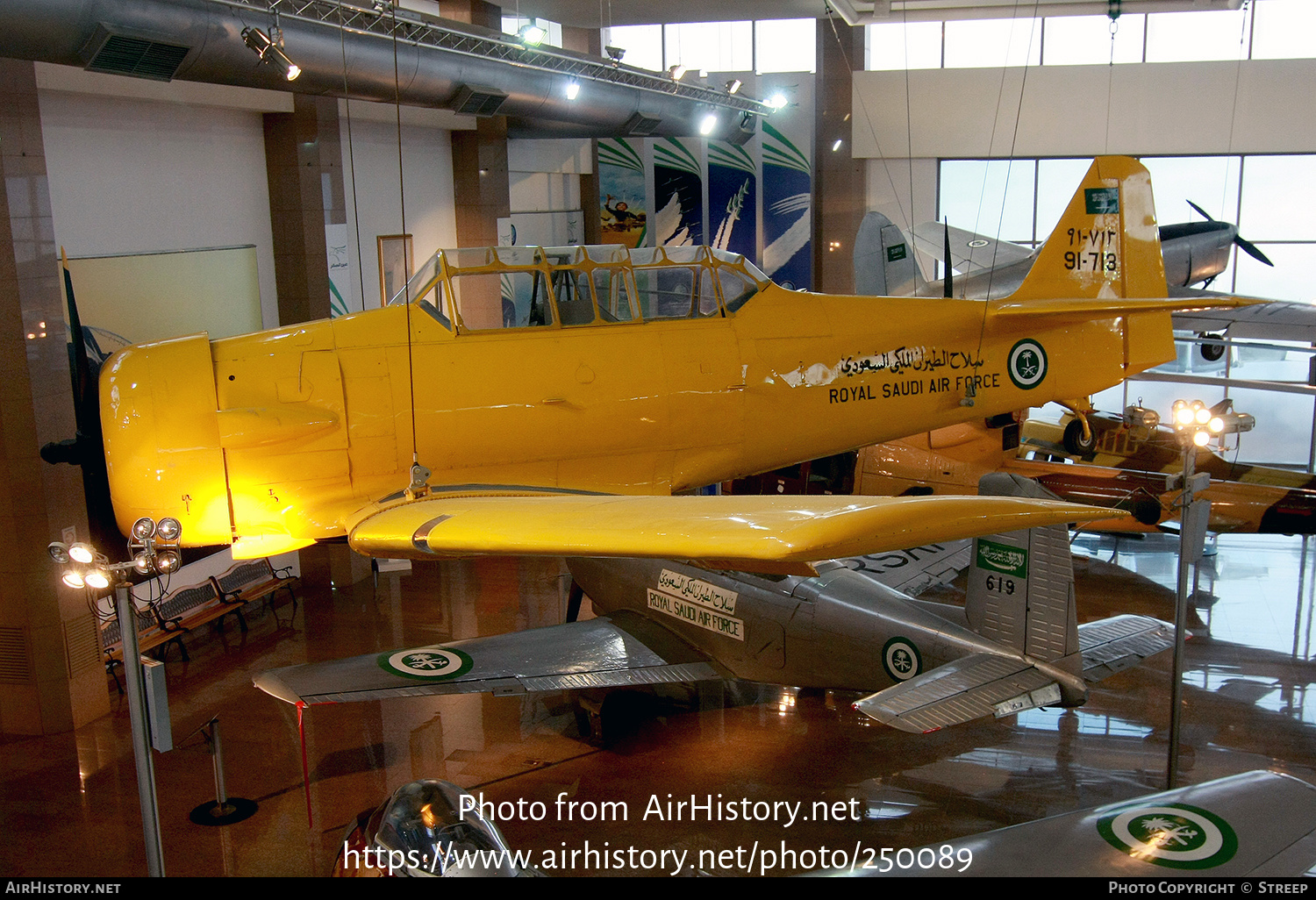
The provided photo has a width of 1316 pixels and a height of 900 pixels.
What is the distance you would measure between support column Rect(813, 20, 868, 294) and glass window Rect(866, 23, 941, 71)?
1.38 feet

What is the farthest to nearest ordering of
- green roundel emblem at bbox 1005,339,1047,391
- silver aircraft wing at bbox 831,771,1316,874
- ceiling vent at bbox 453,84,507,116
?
ceiling vent at bbox 453,84,507,116 → green roundel emblem at bbox 1005,339,1047,391 → silver aircraft wing at bbox 831,771,1316,874

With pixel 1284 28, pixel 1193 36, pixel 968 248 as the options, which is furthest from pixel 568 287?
pixel 1284 28

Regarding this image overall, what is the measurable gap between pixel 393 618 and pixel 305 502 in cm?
327

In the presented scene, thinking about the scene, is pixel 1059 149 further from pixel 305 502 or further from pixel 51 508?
pixel 51 508

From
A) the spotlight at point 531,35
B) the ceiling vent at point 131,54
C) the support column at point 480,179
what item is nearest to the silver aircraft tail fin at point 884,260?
the support column at point 480,179

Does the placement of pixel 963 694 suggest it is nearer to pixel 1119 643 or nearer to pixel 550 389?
pixel 1119 643

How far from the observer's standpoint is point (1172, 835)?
3475mm

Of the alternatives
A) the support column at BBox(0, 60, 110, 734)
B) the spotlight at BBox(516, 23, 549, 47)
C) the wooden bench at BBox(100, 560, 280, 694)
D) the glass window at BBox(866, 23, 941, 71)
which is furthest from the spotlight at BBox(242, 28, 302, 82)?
the glass window at BBox(866, 23, 941, 71)

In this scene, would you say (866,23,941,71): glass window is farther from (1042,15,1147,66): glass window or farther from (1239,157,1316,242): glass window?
(1239,157,1316,242): glass window

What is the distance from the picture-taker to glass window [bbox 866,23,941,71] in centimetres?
1412

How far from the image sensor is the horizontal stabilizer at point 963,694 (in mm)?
4562

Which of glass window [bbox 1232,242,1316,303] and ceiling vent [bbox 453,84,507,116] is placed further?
glass window [bbox 1232,242,1316,303]

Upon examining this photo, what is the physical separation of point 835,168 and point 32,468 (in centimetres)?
1101

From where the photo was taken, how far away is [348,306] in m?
9.79
